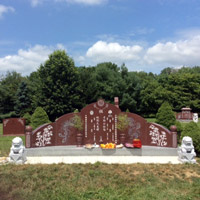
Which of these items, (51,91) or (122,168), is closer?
(122,168)

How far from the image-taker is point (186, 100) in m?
28.0

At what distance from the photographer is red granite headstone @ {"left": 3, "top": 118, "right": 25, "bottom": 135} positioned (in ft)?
43.0

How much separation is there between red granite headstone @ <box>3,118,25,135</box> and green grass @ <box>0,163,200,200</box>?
23.8 feet

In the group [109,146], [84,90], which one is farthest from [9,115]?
[109,146]

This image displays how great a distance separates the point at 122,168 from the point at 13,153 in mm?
3766

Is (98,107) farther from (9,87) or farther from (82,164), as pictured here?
(9,87)

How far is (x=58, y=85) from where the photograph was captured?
20.3 metres

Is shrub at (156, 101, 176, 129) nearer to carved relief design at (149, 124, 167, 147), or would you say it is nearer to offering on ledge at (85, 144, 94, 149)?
carved relief design at (149, 124, 167, 147)

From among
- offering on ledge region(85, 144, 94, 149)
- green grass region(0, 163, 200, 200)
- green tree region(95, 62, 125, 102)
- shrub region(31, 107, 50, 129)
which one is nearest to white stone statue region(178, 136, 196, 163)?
green grass region(0, 163, 200, 200)

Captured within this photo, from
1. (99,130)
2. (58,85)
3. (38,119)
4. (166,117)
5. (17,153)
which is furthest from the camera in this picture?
(58,85)

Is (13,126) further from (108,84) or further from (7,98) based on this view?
(7,98)

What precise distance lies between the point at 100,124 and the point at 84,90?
15482mm

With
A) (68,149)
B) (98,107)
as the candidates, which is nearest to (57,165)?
(68,149)

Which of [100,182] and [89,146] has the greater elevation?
[89,146]
